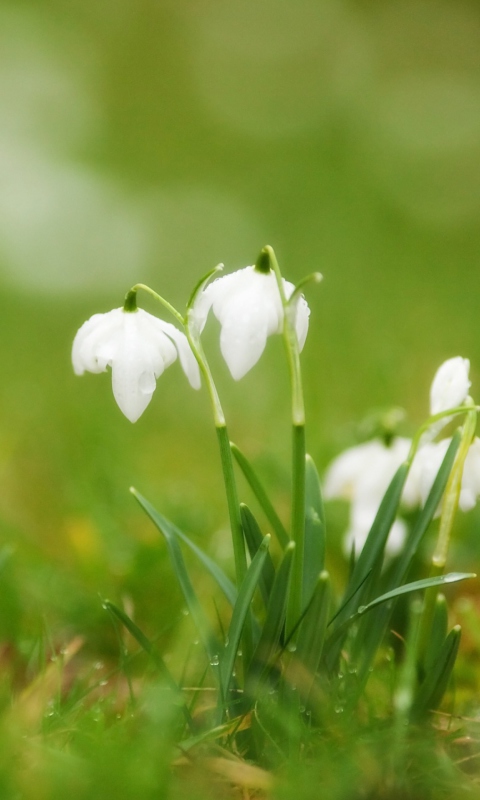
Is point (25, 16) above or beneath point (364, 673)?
above

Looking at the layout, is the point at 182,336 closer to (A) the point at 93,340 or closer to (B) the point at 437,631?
(A) the point at 93,340

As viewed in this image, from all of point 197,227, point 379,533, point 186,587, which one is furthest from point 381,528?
point 197,227

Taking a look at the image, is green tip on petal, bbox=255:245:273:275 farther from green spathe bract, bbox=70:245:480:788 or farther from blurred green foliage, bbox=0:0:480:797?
blurred green foliage, bbox=0:0:480:797

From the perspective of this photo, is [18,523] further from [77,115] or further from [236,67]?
[236,67]

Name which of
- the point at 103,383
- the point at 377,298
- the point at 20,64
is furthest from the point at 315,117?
the point at 103,383

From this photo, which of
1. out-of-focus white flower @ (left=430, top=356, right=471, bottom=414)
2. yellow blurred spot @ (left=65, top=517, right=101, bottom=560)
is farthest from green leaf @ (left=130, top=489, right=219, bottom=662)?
yellow blurred spot @ (left=65, top=517, right=101, bottom=560)

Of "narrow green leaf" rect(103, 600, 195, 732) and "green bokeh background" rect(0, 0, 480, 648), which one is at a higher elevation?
"green bokeh background" rect(0, 0, 480, 648)

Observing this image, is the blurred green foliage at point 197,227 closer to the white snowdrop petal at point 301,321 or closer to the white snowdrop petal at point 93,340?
the white snowdrop petal at point 93,340
